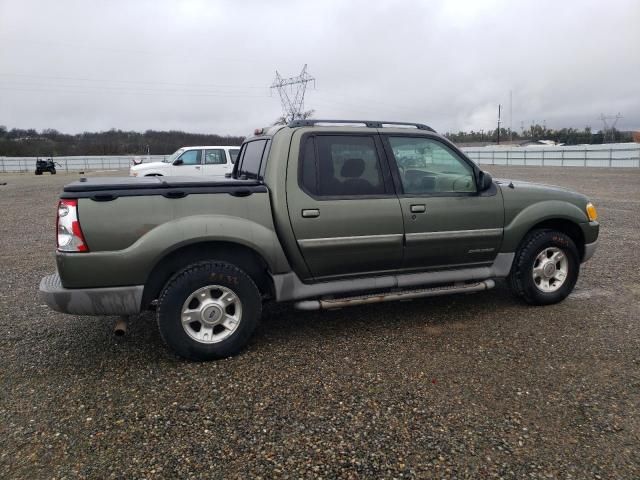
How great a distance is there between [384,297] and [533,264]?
167 centimetres

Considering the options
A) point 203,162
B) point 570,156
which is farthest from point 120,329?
point 570,156

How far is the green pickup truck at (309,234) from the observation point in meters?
3.54

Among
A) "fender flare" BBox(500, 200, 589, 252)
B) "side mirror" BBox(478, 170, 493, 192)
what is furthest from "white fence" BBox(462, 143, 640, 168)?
"side mirror" BBox(478, 170, 493, 192)

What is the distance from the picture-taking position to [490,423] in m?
2.94

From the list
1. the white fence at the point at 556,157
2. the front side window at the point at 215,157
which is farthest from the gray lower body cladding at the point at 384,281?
the white fence at the point at 556,157

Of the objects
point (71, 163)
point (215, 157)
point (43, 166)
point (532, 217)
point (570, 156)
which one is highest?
point (71, 163)

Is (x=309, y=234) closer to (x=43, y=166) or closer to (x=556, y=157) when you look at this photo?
Answer: (x=556, y=157)

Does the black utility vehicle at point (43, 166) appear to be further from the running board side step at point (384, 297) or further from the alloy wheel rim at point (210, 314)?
the running board side step at point (384, 297)

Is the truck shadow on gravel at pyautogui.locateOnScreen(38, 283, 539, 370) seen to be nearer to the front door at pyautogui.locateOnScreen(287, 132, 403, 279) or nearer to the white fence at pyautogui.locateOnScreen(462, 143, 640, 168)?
the front door at pyautogui.locateOnScreen(287, 132, 403, 279)

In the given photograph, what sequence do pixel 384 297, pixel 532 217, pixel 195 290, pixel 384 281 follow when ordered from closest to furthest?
pixel 195 290, pixel 384 297, pixel 384 281, pixel 532 217

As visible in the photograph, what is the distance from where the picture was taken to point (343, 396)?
10.7 feet

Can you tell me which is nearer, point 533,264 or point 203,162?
point 533,264

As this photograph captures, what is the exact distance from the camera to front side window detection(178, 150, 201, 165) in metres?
17.6

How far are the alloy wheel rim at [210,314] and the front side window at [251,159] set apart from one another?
1205 mm
